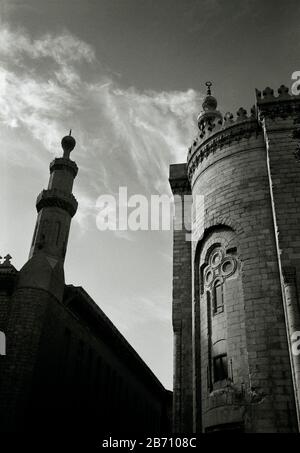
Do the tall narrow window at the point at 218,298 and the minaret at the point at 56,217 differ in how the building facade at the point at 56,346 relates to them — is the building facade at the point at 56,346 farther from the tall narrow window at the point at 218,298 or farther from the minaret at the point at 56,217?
the tall narrow window at the point at 218,298

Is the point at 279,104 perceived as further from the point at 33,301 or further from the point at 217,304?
the point at 33,301

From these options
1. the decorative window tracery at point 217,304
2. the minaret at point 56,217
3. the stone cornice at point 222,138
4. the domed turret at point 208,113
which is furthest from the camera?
the domed turret at point 208,113

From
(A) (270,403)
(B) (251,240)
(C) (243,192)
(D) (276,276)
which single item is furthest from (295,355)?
(C) (243,192)

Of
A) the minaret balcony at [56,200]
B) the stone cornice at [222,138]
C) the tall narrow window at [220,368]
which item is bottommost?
the tall narrow window at [220,368]

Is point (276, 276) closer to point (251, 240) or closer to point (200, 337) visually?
point (251, 240)

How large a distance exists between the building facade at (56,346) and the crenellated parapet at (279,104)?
1026cm

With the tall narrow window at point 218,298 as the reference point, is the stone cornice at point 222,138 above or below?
above

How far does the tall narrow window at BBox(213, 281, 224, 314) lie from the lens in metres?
13.2

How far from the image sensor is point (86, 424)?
19.7m

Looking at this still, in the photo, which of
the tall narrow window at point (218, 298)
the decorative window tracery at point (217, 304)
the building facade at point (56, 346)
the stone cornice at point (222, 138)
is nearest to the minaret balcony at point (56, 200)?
the building facade at point (56, 346)

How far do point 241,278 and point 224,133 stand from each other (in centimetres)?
583

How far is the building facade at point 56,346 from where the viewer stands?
14.2m

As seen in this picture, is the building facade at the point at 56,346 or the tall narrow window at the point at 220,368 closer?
the tall narrow window at the point at 220,368

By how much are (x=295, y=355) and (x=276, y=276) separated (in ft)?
8.18
